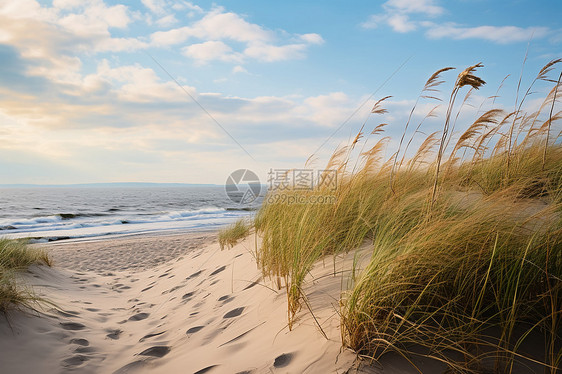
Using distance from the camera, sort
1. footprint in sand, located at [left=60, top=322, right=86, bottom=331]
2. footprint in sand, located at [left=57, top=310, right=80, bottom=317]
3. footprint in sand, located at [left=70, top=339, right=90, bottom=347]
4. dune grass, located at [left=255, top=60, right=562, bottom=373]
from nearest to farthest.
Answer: dune grass, located at [left=255, top=60, right=562, bottom=373] < footprint in sand, located at [left=70, top=339, right=90, bottom=347] < footprint in sand, located at [left=60, top=322, right=86, bottom=331] < footprint in sand, located at [left=57, top=310, right=80, bottom=317]

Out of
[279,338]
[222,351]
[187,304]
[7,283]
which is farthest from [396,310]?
[7,283]

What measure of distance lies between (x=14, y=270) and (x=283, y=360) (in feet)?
14.0

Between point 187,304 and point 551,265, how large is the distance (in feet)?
10.8

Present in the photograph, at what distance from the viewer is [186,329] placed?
2.83 metres

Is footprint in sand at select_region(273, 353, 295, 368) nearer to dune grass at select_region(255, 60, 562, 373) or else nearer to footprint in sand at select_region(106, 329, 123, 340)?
dune grass at select_region(255, 60, 562, 373)

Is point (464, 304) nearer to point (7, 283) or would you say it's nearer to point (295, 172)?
point (295, 172)

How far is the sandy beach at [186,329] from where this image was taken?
187cm

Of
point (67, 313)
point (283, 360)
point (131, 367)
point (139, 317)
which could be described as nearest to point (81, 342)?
point (131, 367)

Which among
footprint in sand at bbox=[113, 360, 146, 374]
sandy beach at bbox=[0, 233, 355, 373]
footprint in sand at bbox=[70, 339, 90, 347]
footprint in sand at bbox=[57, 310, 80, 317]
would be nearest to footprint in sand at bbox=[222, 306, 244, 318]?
sandy beach at bbox=[0, 233, 355, 373]

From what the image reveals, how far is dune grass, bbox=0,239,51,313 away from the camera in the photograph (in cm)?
272

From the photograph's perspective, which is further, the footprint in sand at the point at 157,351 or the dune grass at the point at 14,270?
the dune grass at the point at 14,270

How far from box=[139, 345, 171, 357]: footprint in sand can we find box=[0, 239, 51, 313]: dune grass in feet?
4.05

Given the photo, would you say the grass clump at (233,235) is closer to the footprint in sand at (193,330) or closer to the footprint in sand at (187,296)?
the footprint in sand at (187,296)

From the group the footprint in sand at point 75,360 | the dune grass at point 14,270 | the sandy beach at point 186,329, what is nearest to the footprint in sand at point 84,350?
the sandy beach at point 186,329
